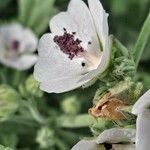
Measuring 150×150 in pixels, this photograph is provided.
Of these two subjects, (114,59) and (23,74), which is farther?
(23,74)

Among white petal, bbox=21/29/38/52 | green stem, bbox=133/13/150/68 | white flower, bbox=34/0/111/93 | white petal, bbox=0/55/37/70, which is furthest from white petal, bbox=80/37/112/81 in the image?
white petal, bbox=21/29/38/52

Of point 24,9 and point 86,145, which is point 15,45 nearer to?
point 24,9

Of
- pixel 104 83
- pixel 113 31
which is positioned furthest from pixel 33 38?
pixel 104 83

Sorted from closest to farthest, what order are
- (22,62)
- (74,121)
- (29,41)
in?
1. (74,121)
2. (22,62)
3. (29,41)

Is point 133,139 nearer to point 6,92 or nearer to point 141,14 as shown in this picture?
point 6,92

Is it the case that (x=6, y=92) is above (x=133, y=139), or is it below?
below

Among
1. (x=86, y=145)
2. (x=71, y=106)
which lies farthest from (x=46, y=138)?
(x=86, y=145)

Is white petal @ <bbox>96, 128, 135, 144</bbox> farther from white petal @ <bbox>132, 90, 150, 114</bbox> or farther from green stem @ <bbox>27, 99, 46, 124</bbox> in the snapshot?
green stem @ <bbox>27, 99, 46, 124</bbox>
